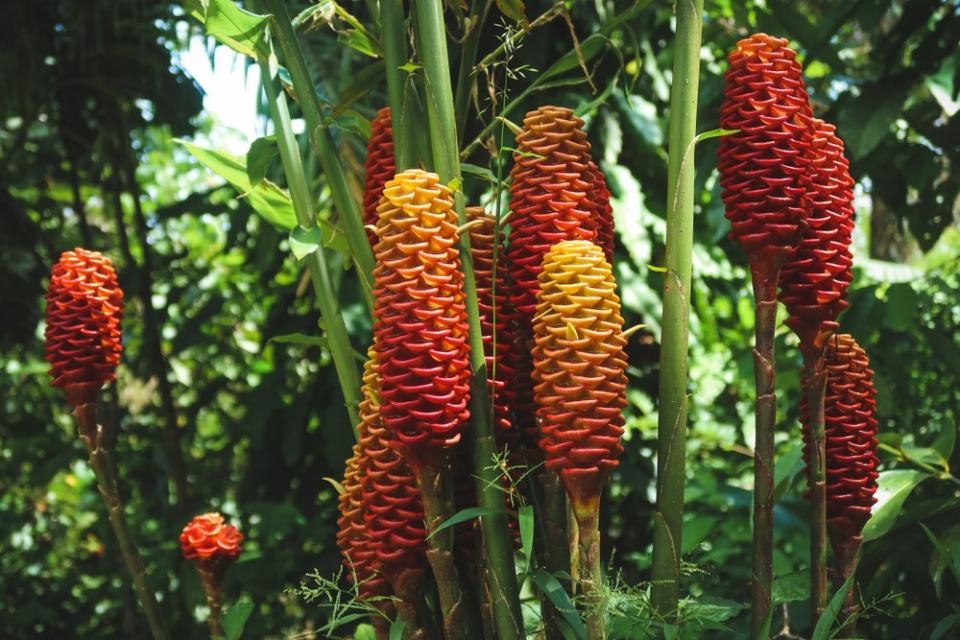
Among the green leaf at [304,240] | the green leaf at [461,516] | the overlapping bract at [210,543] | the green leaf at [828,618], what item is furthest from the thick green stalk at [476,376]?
the overlapping bract at [210,543]

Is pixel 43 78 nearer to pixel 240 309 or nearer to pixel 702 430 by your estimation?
pixel 240 309

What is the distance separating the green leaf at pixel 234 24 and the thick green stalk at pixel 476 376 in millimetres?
131

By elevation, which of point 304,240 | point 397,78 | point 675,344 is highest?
point 397,78

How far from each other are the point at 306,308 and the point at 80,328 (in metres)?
1.30

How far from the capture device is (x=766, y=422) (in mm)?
721

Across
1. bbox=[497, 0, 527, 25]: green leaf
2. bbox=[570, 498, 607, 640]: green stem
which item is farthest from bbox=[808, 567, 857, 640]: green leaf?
bbox=[497, 0, 527, 25]: green leaf

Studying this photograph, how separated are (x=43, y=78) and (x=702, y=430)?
193 centimetres

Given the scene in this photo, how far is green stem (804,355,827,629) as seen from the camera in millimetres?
741

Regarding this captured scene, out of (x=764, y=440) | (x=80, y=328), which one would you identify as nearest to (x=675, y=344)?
(x=764, y=440)

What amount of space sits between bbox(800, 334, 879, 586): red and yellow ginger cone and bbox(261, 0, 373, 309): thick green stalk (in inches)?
15.6

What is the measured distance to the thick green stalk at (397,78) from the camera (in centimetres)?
74

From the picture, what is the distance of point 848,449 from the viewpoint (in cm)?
77

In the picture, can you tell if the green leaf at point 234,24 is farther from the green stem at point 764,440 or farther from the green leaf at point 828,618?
the green leaf at point 828,618

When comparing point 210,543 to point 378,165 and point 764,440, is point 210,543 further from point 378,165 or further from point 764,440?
point 764,440
